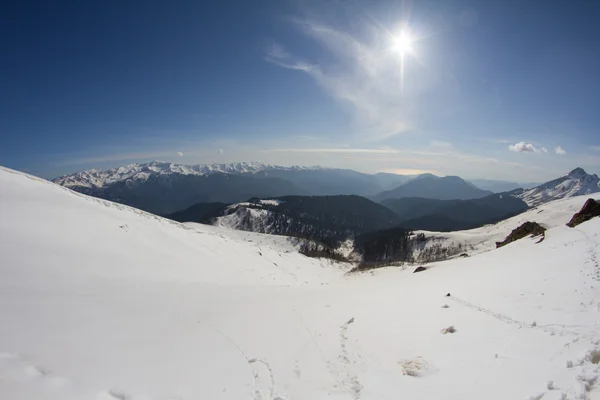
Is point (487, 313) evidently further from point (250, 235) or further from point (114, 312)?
point (250, 235)

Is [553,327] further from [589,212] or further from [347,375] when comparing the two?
[589,212]

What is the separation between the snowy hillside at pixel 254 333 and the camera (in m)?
8.38

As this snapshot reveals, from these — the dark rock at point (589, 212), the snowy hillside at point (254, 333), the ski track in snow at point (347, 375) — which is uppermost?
the dark rock at point (589, 212)

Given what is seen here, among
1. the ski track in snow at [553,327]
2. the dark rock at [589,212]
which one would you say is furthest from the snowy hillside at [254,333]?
the dark rock at [589,212]

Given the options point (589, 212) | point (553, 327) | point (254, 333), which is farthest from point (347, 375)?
point (589, 212)

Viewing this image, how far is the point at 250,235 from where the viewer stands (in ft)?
551

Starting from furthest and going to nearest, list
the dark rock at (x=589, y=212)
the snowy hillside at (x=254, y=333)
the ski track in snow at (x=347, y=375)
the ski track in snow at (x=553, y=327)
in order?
the dark rock at (x=589, y=212) < the ski track in snow at (x=553, y=327) < the ski track in snow at (x=347, y=375) < the snowy hillside at (x=254, y=333)

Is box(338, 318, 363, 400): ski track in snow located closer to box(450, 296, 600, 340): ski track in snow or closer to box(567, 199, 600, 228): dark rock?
box(450, 296, 600, 340): ski track in snow

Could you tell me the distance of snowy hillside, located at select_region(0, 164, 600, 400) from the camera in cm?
838

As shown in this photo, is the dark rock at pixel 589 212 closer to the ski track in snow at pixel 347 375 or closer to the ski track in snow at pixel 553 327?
the ski track in snow at pixel 553 327

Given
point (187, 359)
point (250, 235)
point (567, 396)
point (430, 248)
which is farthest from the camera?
point (430, 248)

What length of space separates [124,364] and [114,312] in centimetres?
424

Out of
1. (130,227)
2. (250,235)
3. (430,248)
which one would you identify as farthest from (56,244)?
(430,248)

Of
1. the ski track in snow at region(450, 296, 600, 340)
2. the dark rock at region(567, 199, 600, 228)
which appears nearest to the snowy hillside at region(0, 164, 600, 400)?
the ski track in snow at region(450, 296, 600, 340)
